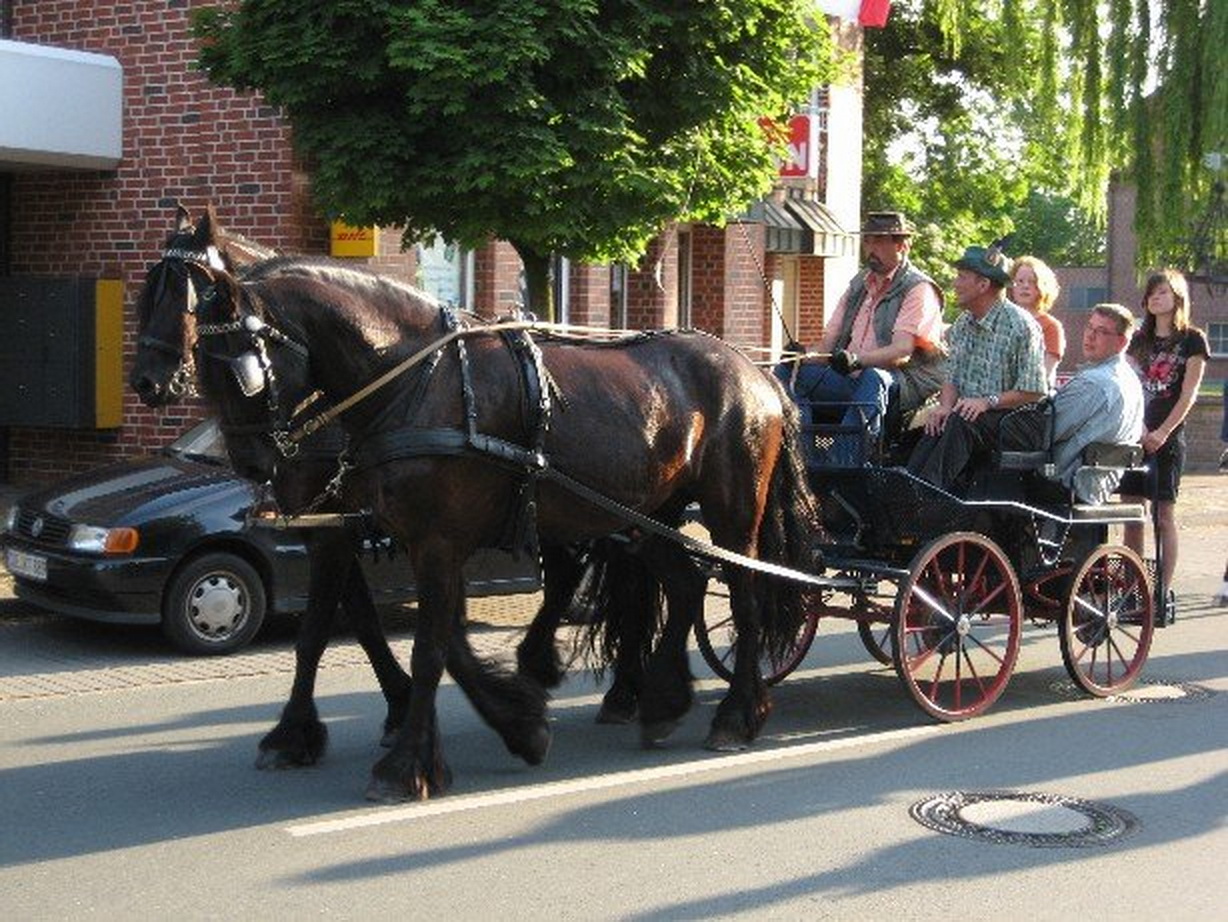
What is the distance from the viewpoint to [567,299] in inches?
706

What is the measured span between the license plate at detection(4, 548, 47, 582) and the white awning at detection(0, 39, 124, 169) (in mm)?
5534

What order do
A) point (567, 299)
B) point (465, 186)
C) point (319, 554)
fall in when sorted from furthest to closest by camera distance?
point (567, 299) < point (465, 186) < point (319, 554)

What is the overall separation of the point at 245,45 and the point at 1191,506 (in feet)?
44.3

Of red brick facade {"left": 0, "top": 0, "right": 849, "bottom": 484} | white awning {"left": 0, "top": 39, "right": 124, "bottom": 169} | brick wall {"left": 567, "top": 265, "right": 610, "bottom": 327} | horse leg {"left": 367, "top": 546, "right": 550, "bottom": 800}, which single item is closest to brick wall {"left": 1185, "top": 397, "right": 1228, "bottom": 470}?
brick wall {"left": 567, "top": 265, "right": 610, "bottom": 327}

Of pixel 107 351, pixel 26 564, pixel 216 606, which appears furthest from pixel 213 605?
pixel 107 351

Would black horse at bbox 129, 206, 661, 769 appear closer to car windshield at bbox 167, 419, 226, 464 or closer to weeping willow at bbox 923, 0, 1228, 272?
car windshield at bbox 167, 419, 226, 464

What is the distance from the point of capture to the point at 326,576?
7.25 metres

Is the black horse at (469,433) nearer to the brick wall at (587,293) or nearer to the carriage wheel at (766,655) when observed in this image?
the carriage wheel at (766,655)

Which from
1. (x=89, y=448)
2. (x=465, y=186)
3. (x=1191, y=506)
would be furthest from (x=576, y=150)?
(x=1191, y=506)

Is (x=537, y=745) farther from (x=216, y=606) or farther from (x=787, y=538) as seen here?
(x=216, y=606)

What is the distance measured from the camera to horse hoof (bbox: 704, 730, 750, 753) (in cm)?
777

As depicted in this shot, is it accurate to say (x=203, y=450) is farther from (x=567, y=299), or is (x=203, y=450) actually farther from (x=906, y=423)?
(x=567, y=299)

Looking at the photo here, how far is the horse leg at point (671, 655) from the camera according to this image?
7828 mm

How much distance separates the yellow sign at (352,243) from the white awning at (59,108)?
87.5 inches
